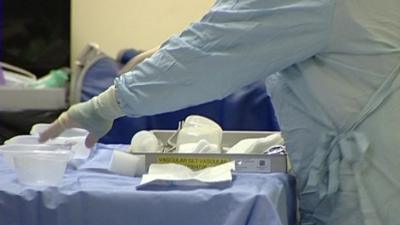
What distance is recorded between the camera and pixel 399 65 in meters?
1.11

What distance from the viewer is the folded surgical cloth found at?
41.9 inches

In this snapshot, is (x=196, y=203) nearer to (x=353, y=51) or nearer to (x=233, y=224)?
(x=233, y=224)

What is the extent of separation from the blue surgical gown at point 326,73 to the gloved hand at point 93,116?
0.03m

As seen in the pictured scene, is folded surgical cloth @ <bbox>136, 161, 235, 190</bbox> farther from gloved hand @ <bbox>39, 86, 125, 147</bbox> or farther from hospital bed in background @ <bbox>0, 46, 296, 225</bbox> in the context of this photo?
gloved hand @ <bbox>39, 86, 125, 147</bbox>

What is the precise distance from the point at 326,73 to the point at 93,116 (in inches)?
16.2

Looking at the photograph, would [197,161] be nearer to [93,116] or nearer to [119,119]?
[93,116]

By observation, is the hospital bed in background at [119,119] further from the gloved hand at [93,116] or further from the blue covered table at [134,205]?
the blue covered table at [134,205]

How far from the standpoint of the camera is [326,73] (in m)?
1.13

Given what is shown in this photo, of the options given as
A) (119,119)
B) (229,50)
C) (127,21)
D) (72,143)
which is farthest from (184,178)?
(127,21)

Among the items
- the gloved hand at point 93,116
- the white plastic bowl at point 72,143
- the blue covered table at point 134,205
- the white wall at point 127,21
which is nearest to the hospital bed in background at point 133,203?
the blue covered table at point 134,205

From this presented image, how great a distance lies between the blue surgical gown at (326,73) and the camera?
108 centimetres

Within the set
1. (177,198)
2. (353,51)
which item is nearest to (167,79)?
(177,198)

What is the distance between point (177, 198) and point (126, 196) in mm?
79

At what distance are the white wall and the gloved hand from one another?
1.83m
